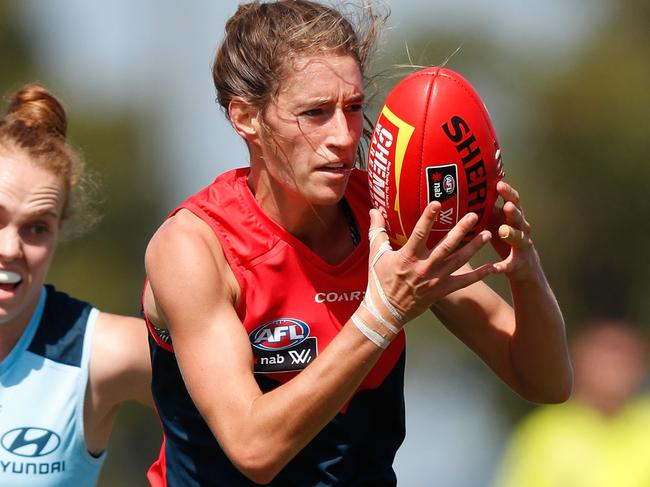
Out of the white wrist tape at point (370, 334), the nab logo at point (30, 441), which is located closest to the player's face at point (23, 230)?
the nab logo at point (30, 441)

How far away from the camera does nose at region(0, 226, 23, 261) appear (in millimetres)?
5445

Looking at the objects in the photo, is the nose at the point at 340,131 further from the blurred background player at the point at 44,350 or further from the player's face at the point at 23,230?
the player's face at the point at 23,230

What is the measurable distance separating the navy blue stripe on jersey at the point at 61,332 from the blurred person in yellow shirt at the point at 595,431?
2385 mm

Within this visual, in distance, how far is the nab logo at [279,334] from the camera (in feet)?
14.8

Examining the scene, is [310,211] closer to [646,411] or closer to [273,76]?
[273,76]

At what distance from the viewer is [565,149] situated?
66.9ft

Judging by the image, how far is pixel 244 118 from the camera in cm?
467

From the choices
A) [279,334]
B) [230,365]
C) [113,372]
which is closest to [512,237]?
[279,334]

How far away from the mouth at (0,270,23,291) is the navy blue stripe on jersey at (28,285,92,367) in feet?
0.84

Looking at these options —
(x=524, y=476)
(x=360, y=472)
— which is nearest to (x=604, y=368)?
(x=524, y=476)

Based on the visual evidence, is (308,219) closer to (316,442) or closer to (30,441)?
(316,442)

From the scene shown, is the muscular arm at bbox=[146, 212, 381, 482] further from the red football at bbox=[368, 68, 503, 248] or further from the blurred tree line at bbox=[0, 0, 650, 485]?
the blurred tree line at bbox=[0, 0, 650, 485]

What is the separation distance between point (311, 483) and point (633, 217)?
1459 cm

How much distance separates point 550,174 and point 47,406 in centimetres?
1490
